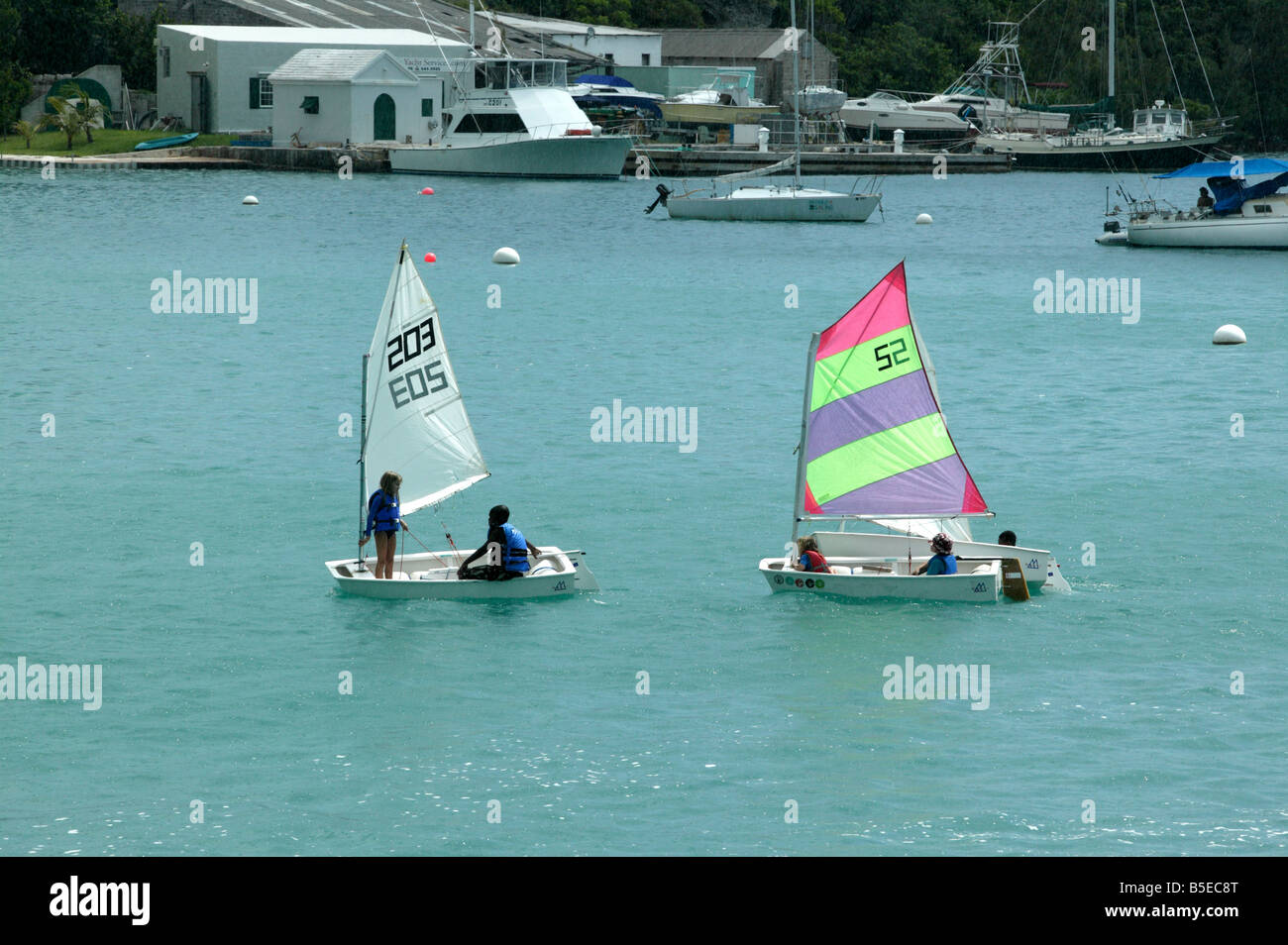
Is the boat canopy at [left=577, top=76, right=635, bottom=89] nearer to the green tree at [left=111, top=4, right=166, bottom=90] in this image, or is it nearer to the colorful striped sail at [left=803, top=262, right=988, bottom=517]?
the green tree at [left=111, top=4, right=166, bottom=90]

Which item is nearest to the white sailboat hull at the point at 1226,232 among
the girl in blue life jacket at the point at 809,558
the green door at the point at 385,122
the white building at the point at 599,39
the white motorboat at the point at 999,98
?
the girl in blue life jacket at the point at 809,558

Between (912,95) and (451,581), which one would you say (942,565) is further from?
(912,95)

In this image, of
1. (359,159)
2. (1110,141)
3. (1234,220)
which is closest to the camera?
(1234,220)

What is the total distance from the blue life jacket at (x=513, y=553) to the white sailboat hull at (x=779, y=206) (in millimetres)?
65807

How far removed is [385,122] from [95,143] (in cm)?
1985

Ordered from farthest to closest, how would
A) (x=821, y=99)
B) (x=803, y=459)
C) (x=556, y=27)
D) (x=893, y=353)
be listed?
1. (x=556, y=27)
2. (x=821, y=99)
3. (x=803, y=459)
4. (x=893, y=353)

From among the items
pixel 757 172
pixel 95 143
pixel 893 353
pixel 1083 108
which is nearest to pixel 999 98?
pixel 1083 108

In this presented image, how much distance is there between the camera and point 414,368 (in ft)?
87.0

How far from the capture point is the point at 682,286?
217 ft

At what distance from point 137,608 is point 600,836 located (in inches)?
426

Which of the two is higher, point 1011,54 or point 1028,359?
point 1011,54

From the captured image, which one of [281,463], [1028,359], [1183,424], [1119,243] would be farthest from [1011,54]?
[281,463]

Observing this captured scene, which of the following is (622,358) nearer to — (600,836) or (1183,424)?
(1183,424)

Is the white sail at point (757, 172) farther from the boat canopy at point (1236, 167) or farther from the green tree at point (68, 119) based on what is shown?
the green tree at point (68, 119)
